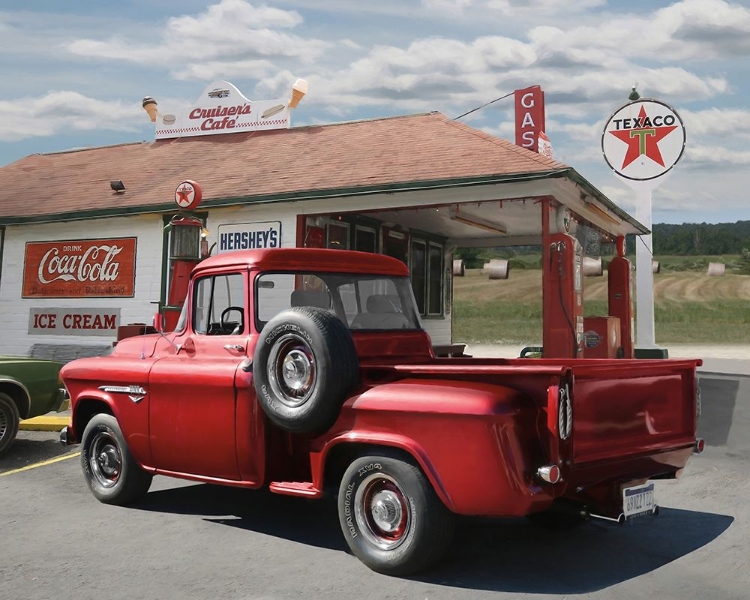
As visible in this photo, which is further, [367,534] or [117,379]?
[117,379]

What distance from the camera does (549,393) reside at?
4316 millimetres

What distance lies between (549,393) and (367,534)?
1.43 meters

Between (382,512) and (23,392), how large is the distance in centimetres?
552

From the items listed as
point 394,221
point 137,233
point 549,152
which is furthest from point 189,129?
point 549,152

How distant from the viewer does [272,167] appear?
15.8m

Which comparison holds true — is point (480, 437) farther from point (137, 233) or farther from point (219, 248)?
point (137, 233)

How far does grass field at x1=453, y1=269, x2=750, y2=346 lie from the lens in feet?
111

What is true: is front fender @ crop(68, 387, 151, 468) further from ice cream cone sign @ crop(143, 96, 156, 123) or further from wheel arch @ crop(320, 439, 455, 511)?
ice cream cone sign @ crop(143, 96, 156, 123)

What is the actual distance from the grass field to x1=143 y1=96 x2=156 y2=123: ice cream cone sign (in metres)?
15.5

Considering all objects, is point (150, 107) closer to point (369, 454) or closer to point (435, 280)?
point (435, 280)

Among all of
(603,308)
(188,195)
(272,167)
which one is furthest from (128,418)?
(603,308)

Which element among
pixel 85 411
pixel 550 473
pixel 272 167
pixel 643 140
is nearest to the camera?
pixel 550 473

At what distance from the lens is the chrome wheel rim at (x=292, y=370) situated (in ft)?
16.4

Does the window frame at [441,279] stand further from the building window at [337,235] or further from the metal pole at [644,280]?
the metal pole at [644,280]
